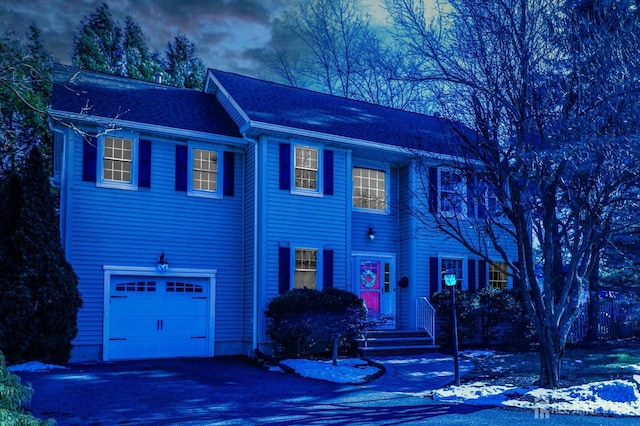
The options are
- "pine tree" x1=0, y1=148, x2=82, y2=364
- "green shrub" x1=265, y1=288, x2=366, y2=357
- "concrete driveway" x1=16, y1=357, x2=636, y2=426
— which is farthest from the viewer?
"green shrub" x1=265, y1=288, x2=366, y2=357

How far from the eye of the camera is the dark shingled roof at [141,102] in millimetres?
13758

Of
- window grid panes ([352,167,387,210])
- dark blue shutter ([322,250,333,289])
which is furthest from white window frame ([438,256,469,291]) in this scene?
dark blue shutter ([322,250,333,289])

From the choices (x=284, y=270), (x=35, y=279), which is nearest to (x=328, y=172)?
(x=284, y=270)

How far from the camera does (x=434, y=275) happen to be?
653 inches

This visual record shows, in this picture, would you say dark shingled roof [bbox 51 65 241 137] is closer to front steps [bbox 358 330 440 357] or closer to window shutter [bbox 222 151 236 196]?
window shutter [bbox 222 151 236 196]

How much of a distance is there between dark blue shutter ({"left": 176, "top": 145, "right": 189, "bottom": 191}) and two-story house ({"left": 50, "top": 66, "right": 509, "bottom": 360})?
2cm

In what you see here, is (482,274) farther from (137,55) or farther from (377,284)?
(137,55)

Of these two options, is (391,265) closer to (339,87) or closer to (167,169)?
(167,169)

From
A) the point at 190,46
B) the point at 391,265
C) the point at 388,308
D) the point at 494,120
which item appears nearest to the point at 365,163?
the point at 391,265

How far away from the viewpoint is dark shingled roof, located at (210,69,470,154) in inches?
592

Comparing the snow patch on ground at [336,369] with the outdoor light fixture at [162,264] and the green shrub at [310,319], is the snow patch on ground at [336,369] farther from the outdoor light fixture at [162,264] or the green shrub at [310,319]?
the outdoor light fixture at [162,264]

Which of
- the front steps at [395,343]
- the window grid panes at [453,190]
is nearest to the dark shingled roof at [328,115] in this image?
the window grid panes at [453,190]

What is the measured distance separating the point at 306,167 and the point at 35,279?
22.3 ft

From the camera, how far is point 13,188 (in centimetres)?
1216
